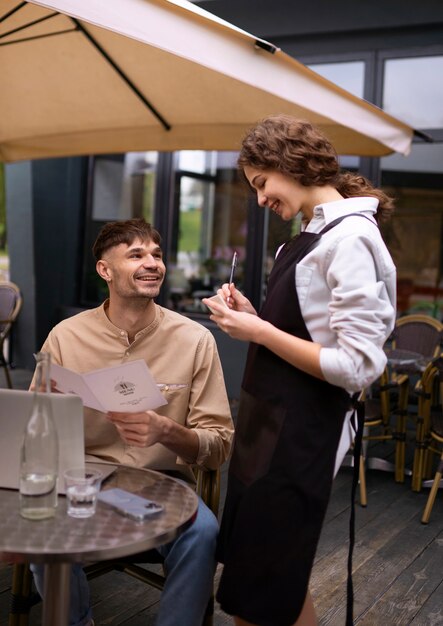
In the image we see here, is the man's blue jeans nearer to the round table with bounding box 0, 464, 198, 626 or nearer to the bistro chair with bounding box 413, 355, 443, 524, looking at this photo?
the round table with bounding box 0, 464, 198, 626

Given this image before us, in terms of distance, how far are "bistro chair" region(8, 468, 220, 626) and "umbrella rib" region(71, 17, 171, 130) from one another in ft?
6.45

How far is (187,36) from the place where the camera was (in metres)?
2.39

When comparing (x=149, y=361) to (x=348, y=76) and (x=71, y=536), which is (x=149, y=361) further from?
(x=348, y=76)

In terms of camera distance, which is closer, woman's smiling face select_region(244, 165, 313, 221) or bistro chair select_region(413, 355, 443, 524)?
woman's smiling face select_region(244, 165, 313, 221)

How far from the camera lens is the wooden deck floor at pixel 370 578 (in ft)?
8.67

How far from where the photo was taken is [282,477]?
66.0 inches

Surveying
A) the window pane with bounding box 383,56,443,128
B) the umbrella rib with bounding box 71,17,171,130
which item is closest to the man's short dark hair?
the umbrella rib with bounding box 71,17,171,130

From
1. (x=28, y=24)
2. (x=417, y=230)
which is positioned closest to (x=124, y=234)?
(x=28, y=24)

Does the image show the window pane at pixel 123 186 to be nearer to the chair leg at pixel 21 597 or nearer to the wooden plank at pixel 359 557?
the wooden plank at pixel 359 557

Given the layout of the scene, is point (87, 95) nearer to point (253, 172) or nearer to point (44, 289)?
point (253, 172)

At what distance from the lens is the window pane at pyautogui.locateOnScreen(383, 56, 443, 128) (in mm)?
5945

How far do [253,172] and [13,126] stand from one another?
2.49 meters

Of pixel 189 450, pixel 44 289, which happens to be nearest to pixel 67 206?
pixel 44 289

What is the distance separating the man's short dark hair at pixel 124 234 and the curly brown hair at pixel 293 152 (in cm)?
64
